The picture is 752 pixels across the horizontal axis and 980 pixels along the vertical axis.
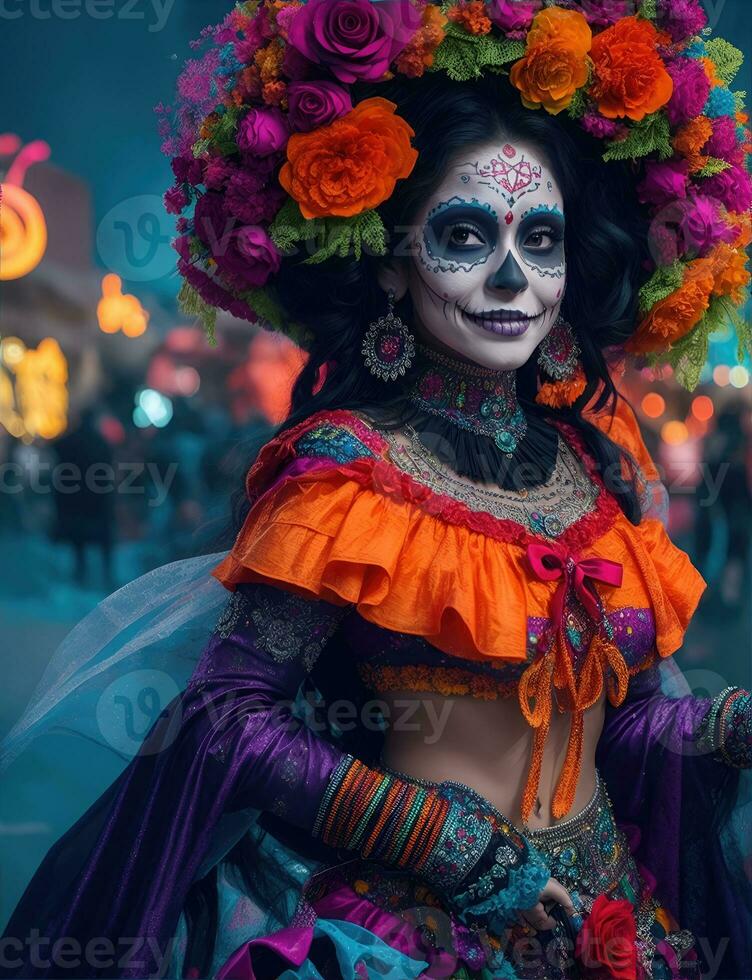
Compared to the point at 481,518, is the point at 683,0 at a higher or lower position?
higher

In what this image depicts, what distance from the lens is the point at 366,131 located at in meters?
1.86

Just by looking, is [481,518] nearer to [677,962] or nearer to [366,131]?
[366,131]

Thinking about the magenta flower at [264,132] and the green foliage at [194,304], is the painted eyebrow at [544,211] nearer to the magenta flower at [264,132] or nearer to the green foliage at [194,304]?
the magenta flower at [264,132]

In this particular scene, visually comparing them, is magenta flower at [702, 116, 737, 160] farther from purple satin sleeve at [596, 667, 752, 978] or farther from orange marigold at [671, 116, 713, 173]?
purple satin sleeve at [596, 667, 752, 978]

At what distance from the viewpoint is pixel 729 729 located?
205 centimetres

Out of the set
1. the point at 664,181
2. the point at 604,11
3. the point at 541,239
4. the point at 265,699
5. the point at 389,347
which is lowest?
the point at 265,699

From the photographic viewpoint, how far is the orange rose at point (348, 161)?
1844mm

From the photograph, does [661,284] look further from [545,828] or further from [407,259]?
[545,828]

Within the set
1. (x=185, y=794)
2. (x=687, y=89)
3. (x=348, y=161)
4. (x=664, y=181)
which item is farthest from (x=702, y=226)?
(x=185, y=794)

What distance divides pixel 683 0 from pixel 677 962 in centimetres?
147

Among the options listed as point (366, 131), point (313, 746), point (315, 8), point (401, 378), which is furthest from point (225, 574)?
point (315, 8)

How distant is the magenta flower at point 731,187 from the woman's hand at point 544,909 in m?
1.09

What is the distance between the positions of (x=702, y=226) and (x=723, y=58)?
0.30m

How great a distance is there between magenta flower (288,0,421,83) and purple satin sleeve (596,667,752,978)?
1.06m
